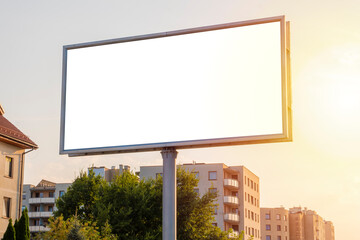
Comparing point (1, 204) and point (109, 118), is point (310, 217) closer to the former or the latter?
point (1, 204)

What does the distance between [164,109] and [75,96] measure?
2622mm

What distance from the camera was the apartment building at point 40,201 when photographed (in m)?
107

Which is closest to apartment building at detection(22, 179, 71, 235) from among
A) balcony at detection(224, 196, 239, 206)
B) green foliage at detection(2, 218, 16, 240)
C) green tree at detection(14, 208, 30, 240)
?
balcony at detection(224, 196, 239, 206)

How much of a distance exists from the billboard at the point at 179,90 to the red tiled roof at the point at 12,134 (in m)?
20.3

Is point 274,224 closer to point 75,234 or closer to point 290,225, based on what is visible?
point 290,225

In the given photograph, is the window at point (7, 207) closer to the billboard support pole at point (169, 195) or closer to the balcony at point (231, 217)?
the billboard support pole at point (169, 195)

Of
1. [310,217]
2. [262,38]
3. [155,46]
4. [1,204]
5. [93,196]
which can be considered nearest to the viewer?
[262,38]

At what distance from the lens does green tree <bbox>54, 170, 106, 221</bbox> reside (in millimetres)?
46375

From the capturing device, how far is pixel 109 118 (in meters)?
15.9

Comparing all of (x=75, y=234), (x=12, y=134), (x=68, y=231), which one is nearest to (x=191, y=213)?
(x=12, y=134)

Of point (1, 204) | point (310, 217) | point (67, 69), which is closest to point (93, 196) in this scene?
point (1, 204)

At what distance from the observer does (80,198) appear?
47.1 m

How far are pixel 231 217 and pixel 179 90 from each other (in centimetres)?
7364

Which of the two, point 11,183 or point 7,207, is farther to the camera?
point 11,183
